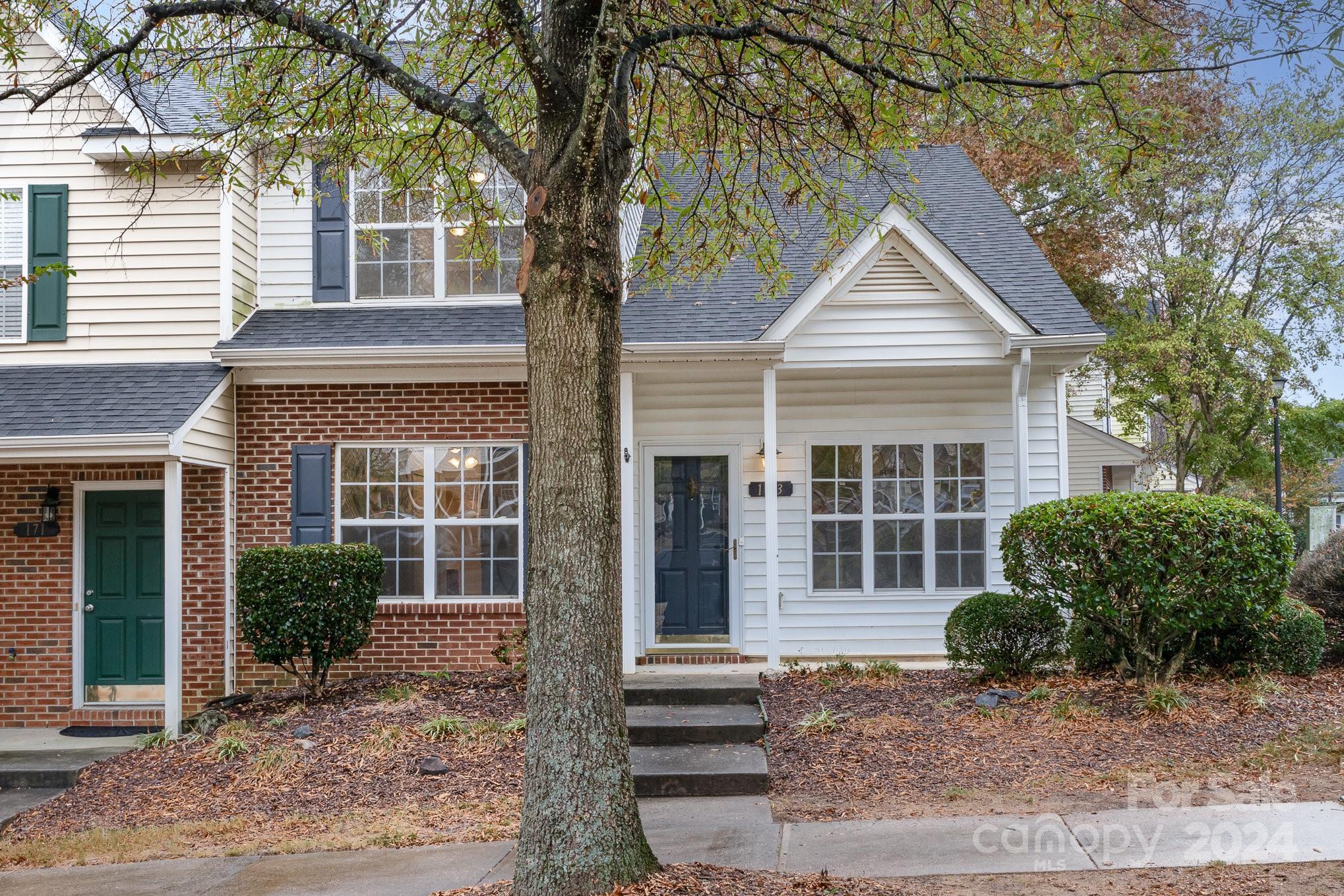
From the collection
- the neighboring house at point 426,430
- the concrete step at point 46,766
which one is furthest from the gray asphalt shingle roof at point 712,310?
the concrete step at point 46,766

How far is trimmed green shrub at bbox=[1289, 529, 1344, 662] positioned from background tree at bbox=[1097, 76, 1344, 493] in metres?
8.18

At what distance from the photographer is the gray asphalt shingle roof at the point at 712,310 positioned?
993 cm

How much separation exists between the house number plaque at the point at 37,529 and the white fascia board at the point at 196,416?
192 centimetres

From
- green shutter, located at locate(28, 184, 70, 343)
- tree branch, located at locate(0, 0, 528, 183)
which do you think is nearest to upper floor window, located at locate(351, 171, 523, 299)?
green shutter, located at locate(28, 184, 70, 343)

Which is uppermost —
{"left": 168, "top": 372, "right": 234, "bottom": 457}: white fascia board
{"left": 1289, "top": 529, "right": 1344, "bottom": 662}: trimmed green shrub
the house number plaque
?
{"left": 168, "top": 372, "right": 234, "bottom": 457}: white fascia board

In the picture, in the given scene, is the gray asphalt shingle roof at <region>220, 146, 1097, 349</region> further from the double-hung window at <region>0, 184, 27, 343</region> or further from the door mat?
the door mat

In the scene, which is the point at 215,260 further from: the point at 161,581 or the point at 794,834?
the point at 794,834

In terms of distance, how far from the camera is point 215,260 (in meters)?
10.2

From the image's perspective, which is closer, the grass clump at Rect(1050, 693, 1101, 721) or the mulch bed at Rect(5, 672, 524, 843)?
the mulch bed at Rect(5, 672, 524, 843)

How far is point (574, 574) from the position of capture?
434 centimetres

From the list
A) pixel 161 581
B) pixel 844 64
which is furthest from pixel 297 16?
pixel 161 581

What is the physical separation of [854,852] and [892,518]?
5.87 meters

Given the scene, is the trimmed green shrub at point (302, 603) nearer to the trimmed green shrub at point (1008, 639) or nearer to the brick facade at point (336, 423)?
the brick facade at point (336, 423)

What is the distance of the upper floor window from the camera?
424 inches
